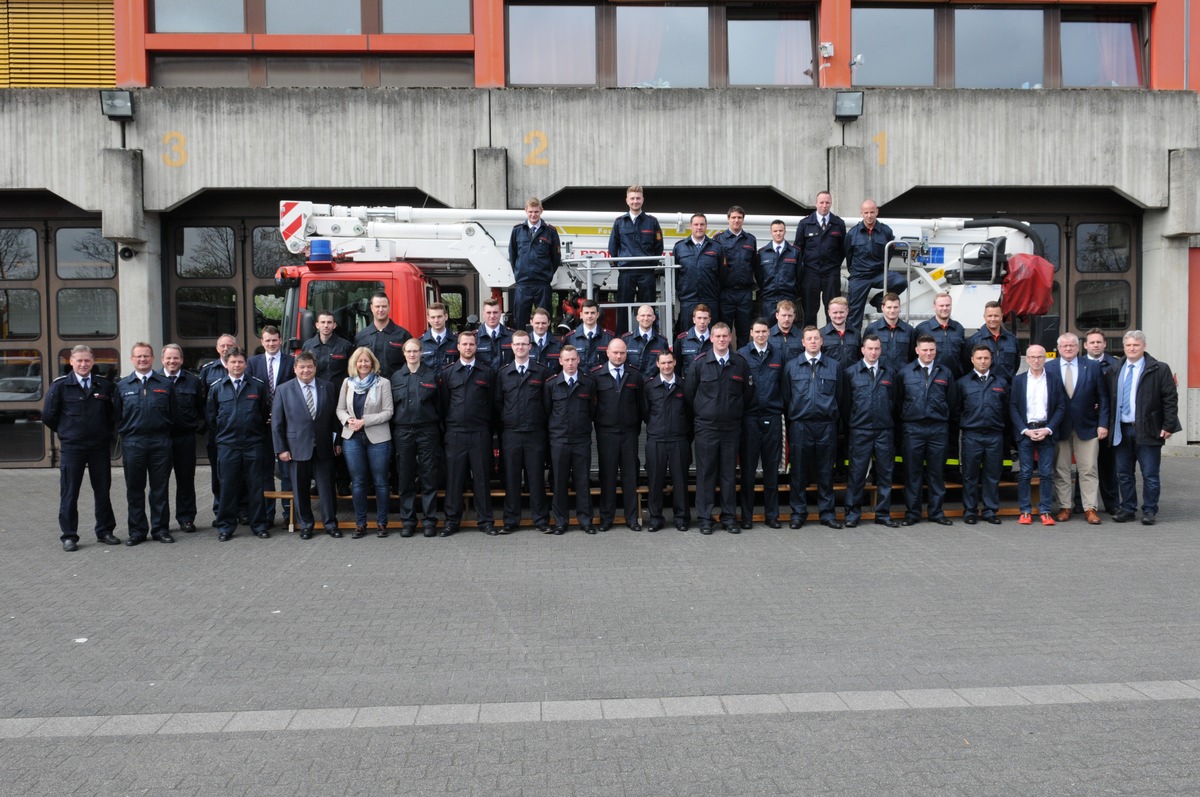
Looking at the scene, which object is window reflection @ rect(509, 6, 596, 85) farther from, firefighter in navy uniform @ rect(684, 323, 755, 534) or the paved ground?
the paved ground

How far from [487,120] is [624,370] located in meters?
7.49

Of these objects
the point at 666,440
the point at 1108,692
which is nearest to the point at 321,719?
the point at 1108,692

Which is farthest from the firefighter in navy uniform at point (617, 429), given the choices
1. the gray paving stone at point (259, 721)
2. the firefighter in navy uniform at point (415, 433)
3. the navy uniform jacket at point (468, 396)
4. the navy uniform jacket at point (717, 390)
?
the gray paving stone at point (259, 721)

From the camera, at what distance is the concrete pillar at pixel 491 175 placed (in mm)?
15055

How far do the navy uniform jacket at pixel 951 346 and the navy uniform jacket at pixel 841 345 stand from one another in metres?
0.61

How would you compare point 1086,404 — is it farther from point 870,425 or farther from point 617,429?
point 617,429

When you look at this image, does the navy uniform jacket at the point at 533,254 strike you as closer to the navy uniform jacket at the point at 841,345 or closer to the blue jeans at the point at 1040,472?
the navy uniform jacket at the point at 841,345

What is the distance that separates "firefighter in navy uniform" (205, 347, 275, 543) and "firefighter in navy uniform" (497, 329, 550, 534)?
2.38 meters

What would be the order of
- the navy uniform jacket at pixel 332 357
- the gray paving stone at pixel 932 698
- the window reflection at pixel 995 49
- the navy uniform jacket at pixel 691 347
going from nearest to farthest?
the gray paving stone at pixel 932 698
the navy uniform jacket at pixel 332 357
the navy uniform jacket at pixel 691 347
the window reflection at pixel 995 49

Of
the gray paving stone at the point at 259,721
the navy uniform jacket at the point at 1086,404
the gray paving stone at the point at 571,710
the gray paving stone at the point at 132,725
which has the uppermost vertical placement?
the navy uniform jacket at the point at 1086,404

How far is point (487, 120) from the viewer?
15.2 meters

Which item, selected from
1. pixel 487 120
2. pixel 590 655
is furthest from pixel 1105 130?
pixel 590 655

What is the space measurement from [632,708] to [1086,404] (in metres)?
7.12

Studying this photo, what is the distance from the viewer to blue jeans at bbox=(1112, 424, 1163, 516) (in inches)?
378
